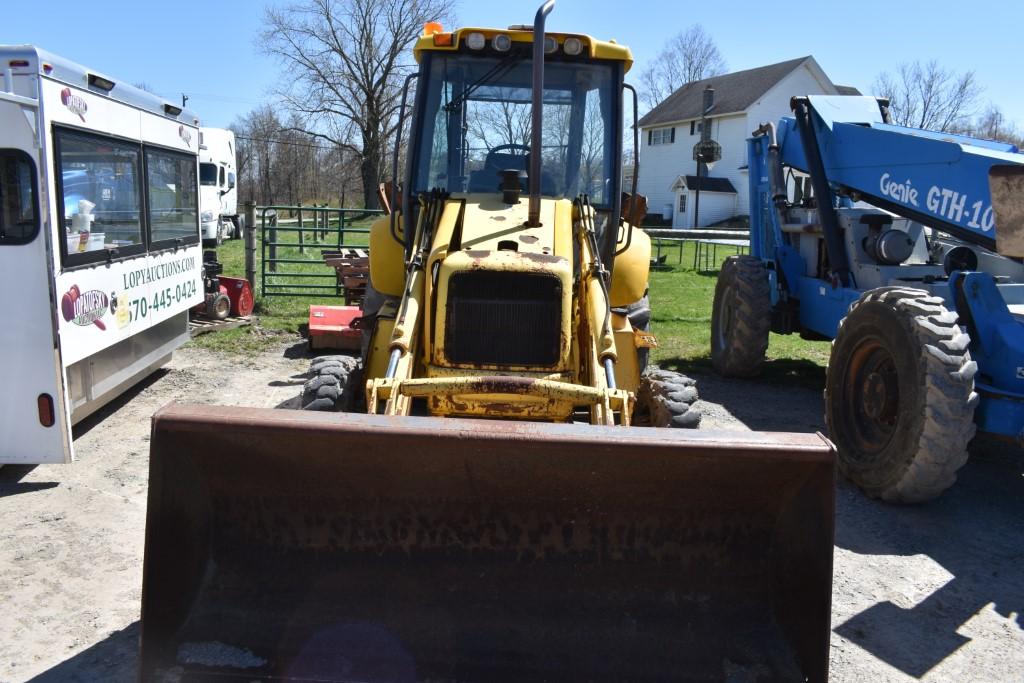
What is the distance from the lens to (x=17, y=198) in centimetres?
568

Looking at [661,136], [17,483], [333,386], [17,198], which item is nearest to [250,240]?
[17,198]

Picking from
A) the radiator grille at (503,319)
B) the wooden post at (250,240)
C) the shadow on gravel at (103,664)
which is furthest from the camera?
the wooden post at (250,240)

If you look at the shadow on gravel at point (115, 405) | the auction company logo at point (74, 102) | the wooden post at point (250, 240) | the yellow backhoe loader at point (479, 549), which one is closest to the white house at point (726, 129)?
the wooden post at point (250, 240)

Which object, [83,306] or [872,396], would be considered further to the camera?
[83,306]

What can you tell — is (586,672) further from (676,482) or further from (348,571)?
(348,571)

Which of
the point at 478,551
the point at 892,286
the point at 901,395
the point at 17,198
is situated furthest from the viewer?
the point at 892,286

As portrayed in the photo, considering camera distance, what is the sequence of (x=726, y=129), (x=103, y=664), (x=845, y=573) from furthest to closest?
(x=726, y=129)
(x=845, y=573)
(x=103, y=664)

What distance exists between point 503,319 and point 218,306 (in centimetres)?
806

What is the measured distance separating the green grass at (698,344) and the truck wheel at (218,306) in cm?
581

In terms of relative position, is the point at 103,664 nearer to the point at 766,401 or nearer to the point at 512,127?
the point at 512,127

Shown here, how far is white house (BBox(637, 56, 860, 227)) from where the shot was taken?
46.4 meters

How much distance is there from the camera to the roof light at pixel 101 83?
6566 millimetres

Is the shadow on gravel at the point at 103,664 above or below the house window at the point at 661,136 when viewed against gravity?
below

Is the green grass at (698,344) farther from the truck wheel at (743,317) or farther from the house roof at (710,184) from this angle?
the house roof at (710,184)
